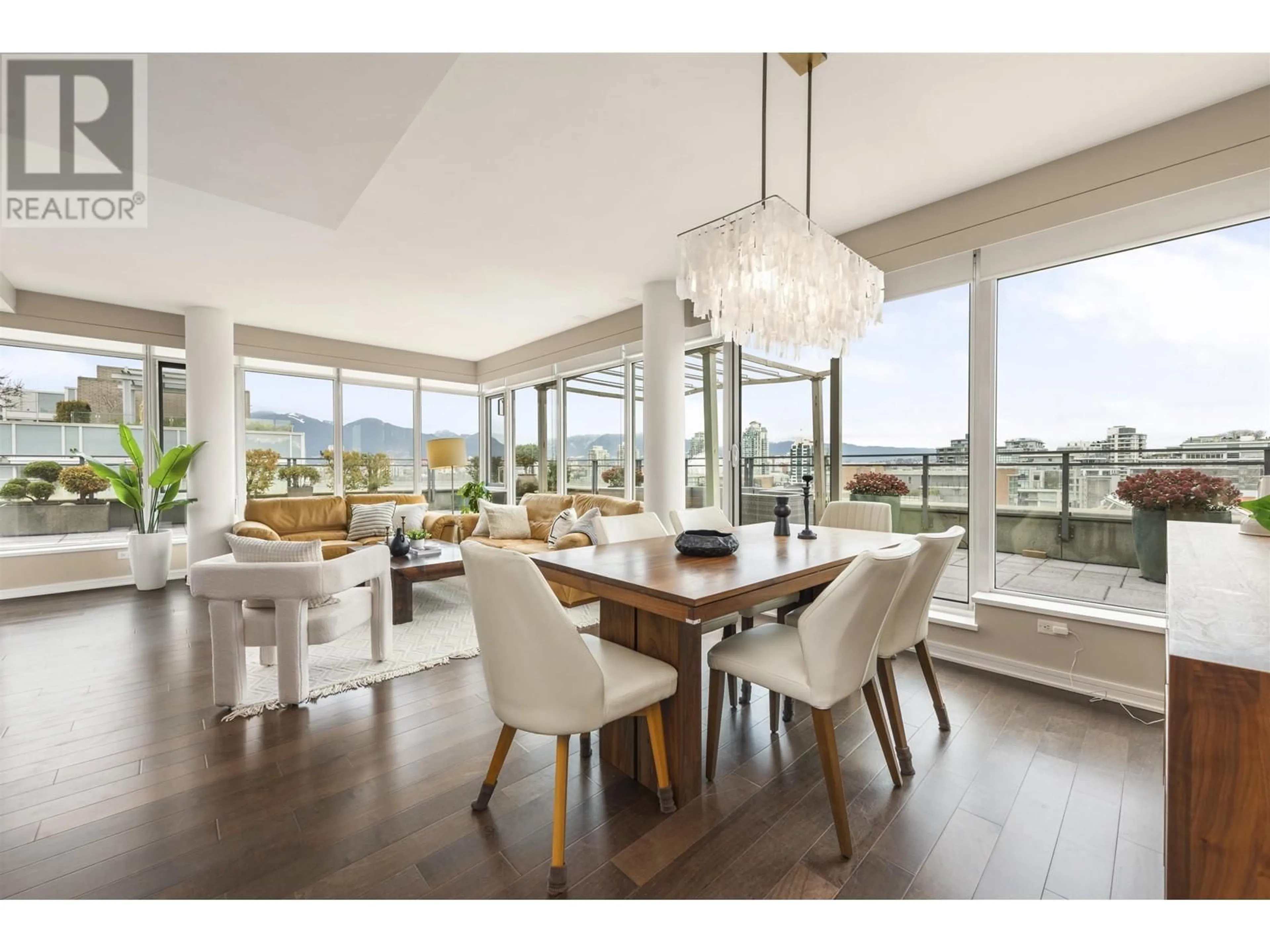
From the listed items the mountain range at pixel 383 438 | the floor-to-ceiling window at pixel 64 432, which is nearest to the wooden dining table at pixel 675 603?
the mountain range at pixel 383 438

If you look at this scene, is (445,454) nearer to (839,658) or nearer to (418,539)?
(418,539)

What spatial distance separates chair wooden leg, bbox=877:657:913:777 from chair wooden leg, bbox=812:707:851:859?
0.50 meters

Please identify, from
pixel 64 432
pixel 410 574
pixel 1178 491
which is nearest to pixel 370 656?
pixel 410 574

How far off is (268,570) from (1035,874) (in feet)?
9.99

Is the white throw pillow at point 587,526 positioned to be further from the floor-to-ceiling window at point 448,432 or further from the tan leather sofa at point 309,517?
the floor-to-ceiling window at point 448,432

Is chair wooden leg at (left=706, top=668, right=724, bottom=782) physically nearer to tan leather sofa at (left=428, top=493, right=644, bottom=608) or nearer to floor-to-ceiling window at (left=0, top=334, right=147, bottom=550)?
tan leather sofa at (left=428, top=493, right=644, bottom=608)

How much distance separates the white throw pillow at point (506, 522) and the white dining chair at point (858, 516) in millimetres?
3235

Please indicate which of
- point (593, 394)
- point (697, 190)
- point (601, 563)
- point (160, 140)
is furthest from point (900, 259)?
point (160, 140)

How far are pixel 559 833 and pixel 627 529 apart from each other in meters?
1.62

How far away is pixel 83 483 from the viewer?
16.9 ft

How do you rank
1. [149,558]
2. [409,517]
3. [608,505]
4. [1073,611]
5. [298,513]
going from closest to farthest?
1. [1073,611]
2. [149,558]
3. [608,505]
4. [298,513]
5. [409,517]

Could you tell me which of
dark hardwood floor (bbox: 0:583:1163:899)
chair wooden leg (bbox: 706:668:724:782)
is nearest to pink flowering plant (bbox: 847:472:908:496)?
dark hardwood floor (bbox: 0:583:1163:899)

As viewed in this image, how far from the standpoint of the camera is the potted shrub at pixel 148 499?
494cm

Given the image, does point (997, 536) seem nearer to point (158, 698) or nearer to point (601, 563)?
point (601, 563)
